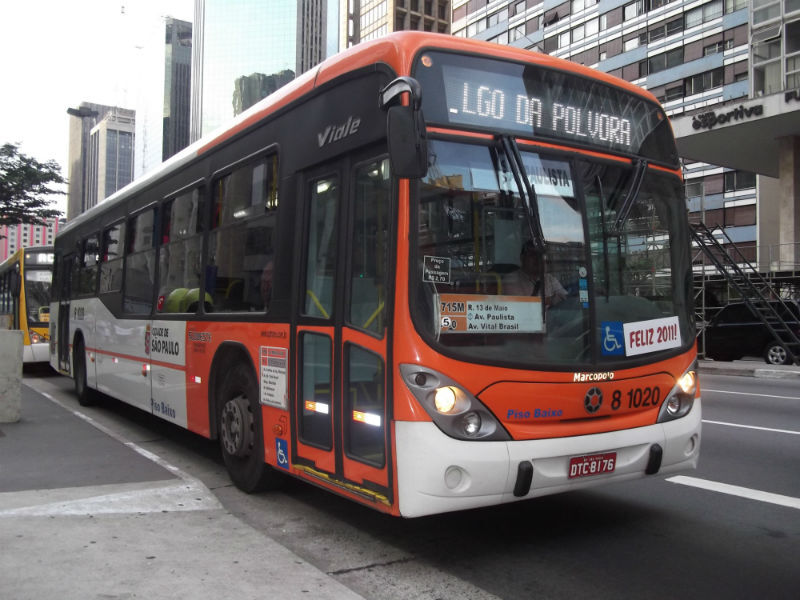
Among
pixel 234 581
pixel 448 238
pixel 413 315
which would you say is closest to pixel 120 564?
pixel 234 581

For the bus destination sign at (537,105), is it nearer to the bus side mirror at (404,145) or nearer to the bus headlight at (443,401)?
the bus side mirror at (404,145)

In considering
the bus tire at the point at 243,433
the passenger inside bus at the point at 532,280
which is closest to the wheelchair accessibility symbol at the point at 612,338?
the passenger inside bus at the point at 532,280

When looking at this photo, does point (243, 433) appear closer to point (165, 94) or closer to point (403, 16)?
point (403, 16)

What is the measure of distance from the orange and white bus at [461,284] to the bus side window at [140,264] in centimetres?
292

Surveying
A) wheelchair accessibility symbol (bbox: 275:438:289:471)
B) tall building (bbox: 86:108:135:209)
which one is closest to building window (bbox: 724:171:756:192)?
wheelchair accessibility symbol (bbox: 275:438:289:471)

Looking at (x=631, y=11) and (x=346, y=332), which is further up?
(x=631, y=11)

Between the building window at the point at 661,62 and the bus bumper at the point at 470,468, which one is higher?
the building window at the point at 661,62

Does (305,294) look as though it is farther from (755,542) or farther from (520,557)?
(755,542)

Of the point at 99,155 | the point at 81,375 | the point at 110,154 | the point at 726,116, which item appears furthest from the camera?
the point at 99,155

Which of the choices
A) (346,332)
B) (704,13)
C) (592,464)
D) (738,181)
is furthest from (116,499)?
(704,13)

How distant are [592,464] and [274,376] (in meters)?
2.32

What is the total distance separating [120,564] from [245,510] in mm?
1429

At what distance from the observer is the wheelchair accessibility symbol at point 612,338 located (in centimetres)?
465

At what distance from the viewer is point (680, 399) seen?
16.5 feet
